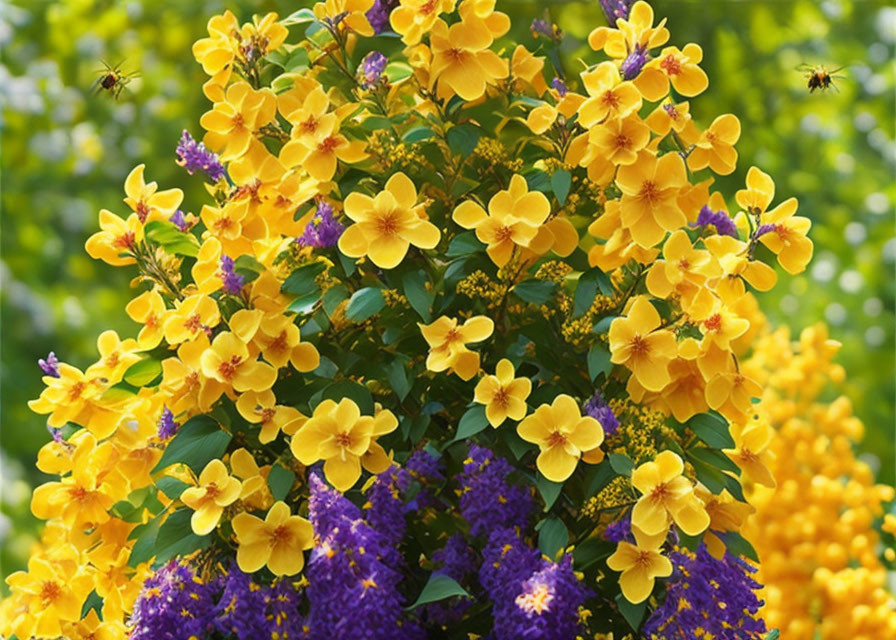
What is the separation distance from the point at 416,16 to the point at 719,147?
18.6 inches

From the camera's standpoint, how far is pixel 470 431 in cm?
140

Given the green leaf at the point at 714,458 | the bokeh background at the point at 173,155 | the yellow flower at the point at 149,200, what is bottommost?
the bokeh background at the point at 173,155

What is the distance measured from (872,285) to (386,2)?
192 inches

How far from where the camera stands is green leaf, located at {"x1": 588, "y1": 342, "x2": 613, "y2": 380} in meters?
1.43

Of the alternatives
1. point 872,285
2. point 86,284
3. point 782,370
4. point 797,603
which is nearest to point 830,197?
point 872,285

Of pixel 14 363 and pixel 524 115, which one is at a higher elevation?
pixel 524 115

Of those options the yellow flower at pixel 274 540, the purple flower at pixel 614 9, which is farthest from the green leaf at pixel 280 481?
the purple flower at pixel 614 9

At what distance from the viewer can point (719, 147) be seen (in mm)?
1606

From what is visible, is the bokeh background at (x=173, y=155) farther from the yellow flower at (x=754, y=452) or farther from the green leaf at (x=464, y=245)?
the green leaf at (x=464, y=245)

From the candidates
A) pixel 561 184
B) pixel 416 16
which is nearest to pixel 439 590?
pixel 561 184

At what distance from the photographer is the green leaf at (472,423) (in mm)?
1401

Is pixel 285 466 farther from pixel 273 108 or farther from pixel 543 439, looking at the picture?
pixel 273 108

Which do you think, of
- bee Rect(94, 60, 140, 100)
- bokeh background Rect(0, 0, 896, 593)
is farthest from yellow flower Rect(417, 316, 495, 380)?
bokeh background Rect(0, 0, 896, 593)

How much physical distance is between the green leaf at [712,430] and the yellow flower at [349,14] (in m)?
0.71
